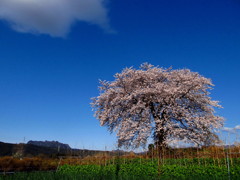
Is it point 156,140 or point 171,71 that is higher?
point 171,71

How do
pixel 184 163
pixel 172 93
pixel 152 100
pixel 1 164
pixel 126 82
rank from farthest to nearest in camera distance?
pixel 126 82, pixel 152 100, pixel 172 93, pixel 1 164, pixel 184 163

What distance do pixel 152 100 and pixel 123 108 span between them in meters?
3.27

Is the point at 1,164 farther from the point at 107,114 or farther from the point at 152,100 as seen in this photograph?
the point at 152,100

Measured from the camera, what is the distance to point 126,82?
2442cm

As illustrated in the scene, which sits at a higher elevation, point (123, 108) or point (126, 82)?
point (126, 82)

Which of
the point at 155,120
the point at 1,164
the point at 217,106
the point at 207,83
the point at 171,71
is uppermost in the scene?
the point at 171,71

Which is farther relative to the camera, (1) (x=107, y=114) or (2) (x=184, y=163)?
(1) (x=107, y=114)

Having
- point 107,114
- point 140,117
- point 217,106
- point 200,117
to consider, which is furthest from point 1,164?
point 217,106

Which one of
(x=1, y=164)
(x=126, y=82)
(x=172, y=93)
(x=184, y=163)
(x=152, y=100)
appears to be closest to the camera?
(x=184, y=163)

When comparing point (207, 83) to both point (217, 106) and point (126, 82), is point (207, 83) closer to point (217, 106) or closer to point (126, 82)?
point (217, 106)

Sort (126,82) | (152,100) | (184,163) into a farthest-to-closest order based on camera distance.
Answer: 1. (126,82)
2. (152,100)
3. (184,163)

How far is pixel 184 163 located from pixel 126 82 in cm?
1138

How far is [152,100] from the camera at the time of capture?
22.9 meters

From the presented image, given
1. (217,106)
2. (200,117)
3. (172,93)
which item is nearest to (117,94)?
(172,93)
